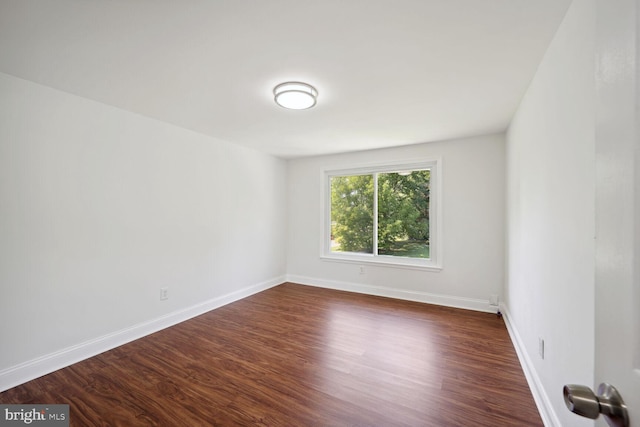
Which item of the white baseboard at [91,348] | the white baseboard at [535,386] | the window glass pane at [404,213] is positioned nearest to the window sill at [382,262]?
the window glass pane at [404,213]

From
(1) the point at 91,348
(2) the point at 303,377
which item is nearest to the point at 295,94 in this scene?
(2) the point at 303,377

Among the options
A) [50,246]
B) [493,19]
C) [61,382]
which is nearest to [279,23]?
[493,19]

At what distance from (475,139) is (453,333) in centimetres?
236

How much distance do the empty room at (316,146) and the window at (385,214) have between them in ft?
0.24

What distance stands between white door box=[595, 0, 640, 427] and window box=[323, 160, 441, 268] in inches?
131

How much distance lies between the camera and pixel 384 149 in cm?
408

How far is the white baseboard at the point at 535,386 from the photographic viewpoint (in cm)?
154

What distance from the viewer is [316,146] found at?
397 centimetres

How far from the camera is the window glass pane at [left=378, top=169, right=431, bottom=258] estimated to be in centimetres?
395

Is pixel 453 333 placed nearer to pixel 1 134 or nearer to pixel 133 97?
pixel 133 97

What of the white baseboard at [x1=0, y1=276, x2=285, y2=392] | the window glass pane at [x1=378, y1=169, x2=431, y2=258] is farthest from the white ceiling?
the white baseboard at [x1=0, y1=276, x2=285, y2=392]

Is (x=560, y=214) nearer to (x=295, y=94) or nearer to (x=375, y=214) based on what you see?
(x=295, y=94)

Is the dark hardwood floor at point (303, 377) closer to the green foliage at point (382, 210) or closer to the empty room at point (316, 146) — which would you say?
the empty room at point (316, 146)

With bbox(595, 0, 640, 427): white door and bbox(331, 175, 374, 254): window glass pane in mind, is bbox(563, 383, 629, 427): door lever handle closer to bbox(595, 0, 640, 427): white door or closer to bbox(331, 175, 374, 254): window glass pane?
bbox(595, 0, 640, 427): white door
